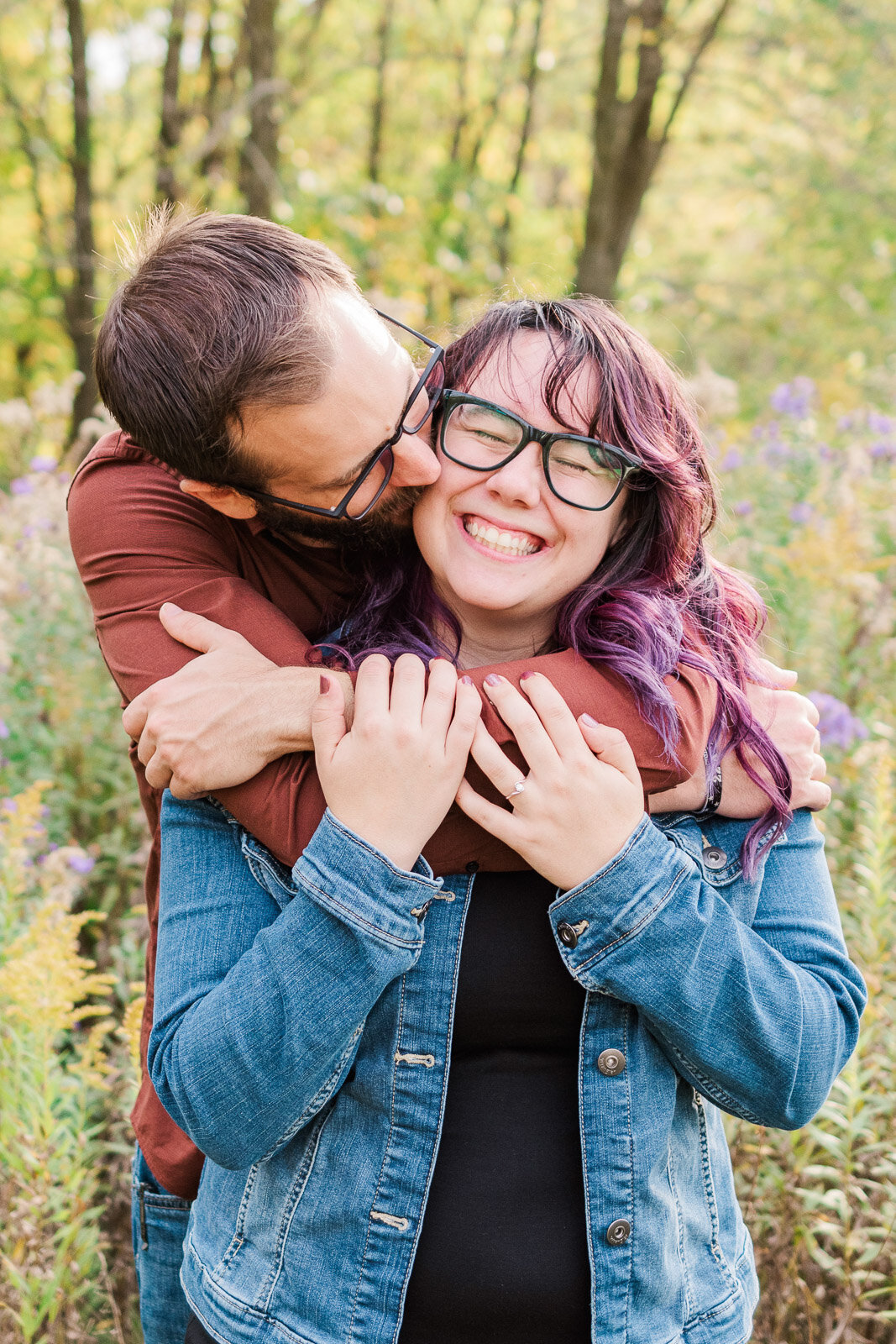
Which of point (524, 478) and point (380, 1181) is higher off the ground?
point (524, 478)

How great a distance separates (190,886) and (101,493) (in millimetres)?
727

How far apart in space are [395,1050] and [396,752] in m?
0.41

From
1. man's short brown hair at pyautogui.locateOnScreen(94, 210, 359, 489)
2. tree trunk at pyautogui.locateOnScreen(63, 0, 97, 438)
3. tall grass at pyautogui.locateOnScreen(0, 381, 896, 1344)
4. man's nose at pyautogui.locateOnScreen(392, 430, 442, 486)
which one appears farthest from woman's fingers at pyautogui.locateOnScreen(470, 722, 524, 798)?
tree trunk at pyautogui.locateOnScreen(63, 0, 97, 438)

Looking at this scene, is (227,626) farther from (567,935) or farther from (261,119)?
(261,119)

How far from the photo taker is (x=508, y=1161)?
57.7 inches

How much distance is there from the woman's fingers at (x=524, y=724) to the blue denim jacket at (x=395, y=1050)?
16cm

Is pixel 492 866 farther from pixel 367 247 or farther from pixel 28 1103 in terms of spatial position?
pixel 367 247

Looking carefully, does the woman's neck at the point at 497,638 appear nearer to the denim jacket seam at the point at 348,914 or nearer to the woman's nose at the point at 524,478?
the woman's nose at the point at 524,478

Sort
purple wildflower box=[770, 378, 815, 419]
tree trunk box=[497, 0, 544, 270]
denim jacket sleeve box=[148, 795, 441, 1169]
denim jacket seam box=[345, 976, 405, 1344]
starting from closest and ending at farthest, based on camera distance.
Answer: denim jacket sleeve box=[148, 795, 441, 1169], denim jacket seam box=[345, 976, 405, 1344], purple wildflower box=[770, 378, 815, 419], tree trunk box=[497, 0, 544, 270]

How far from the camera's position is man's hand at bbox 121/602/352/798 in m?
1.48

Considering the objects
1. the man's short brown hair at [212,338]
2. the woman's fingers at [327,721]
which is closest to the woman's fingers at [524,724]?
the woman's fingers at [327,721]

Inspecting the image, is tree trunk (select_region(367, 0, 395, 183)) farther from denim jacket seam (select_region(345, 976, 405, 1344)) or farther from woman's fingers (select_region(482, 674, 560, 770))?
denim jacket seam (select_region(345, 976, 405, 1344))

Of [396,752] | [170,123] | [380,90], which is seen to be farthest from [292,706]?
[380,90]

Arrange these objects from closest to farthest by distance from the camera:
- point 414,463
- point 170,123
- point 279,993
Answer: point 279,993 → point 414,463 → point 170,123
